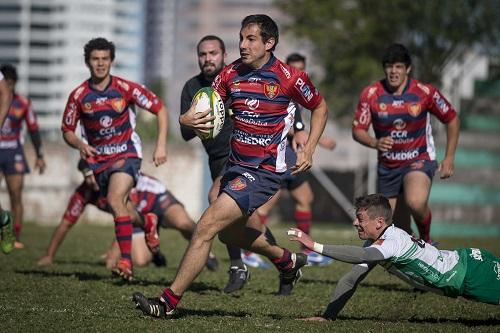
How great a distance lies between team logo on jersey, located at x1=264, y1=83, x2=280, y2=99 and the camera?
832 cm

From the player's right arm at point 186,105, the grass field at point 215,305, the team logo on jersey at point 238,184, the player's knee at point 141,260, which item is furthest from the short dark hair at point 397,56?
the player's knee at point 141,260

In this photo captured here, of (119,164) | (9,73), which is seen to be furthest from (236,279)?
(9,73)

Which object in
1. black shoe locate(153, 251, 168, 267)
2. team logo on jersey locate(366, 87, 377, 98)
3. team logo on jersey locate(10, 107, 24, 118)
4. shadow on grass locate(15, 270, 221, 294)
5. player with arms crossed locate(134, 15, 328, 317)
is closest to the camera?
player with arms crossed locate(134, 15, 328, 317)

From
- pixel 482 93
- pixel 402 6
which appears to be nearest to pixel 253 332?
pixel 482 93

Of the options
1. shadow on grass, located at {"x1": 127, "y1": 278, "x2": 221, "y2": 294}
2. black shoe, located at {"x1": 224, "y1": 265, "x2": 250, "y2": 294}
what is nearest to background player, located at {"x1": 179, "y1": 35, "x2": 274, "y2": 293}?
black shoe, located at {"x1": 224, "y1": 265, "x2": 250, "y2": 294}

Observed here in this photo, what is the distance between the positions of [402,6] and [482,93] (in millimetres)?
5159

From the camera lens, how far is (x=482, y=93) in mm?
30094

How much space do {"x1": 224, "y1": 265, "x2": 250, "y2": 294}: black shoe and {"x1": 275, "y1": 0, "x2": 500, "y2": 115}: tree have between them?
22789mm

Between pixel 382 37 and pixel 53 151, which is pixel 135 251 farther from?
pixel 382 37

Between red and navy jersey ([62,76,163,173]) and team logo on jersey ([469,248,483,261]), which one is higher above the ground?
red and navy jersey ([62,76,163,173])

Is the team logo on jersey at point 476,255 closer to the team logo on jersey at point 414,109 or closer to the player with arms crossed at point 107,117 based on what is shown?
the team logo on jersey at point 414,109

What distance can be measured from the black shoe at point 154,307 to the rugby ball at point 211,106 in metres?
1.43

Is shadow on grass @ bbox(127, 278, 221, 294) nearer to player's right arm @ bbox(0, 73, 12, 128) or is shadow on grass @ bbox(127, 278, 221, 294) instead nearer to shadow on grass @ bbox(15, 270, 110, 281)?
shadow on grass @ bbox(15, 270, 110, 281)

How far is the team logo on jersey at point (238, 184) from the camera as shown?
8109 millimetres
